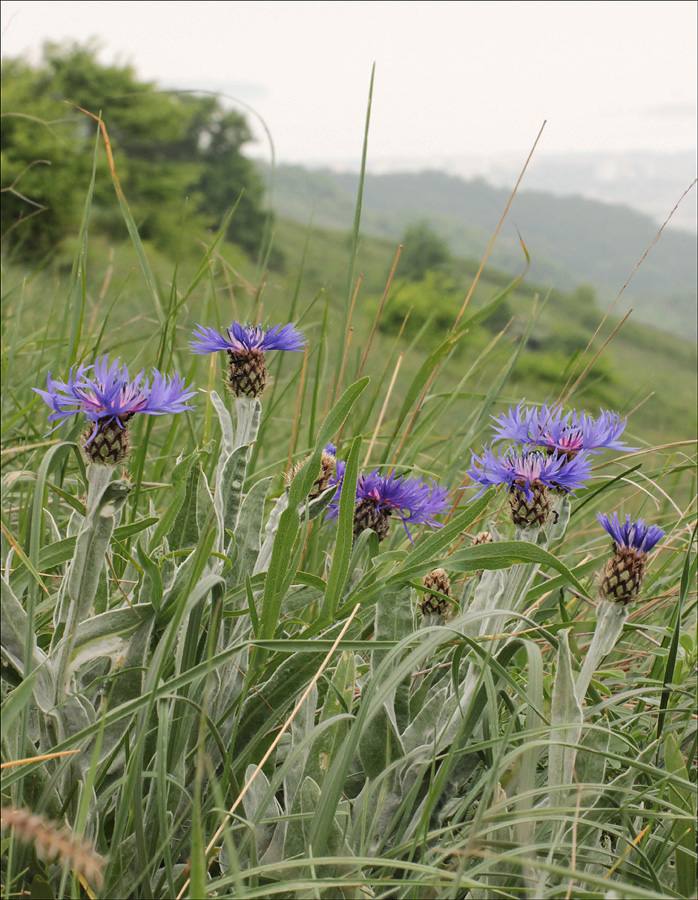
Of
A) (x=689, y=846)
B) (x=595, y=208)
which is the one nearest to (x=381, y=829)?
(x=689, y=846)

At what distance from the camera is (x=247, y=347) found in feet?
3.35

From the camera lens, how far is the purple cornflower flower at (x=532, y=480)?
0.88 m

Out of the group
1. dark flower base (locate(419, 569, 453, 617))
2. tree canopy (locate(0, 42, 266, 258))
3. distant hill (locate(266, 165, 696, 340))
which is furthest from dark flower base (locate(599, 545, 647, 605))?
distant hill (locate(266, 165, 696, 340))

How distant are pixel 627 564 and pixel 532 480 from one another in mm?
150

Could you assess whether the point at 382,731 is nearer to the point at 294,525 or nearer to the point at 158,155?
the point at 294,525

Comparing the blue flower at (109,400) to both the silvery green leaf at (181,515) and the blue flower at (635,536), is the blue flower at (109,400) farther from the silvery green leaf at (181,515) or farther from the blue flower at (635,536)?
the blue flower at (635,536)

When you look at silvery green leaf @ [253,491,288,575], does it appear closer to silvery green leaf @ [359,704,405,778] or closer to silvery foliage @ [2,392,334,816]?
silvery foliage @ [2,392,334,816]

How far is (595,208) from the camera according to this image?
109 ft

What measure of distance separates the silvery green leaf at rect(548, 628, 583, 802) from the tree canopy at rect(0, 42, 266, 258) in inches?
454

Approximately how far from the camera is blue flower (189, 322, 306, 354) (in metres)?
1.02

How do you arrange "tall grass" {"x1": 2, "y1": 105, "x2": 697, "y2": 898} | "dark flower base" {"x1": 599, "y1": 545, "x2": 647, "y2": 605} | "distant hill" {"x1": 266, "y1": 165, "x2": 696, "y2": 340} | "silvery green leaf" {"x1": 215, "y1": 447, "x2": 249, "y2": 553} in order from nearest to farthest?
"tall grass" {"x1": 2, "y1": 105, "x2": 697, "y2": 898}
"dark flower base" {"x1": 599, "y1": 545, "x2": 647, "y2": 605}
"silvery green leaf" {"x1": 215, "y1": 447, "x2": 249, "y2": 553}
"distant hill" {"x1": 266, "y1": 165, "x2": 696, "y2": 340}

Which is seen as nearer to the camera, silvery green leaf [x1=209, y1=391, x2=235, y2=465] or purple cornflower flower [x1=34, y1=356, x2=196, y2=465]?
purple cornflower flower [x1=34, y1=356, x2=196, y2=465]

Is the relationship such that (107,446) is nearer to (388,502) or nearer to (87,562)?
(87,562)

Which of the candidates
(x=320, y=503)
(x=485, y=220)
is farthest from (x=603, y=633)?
(x=485, y=220)
